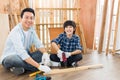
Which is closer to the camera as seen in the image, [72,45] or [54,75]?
[54,75]

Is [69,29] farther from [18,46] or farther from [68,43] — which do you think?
[18,46]

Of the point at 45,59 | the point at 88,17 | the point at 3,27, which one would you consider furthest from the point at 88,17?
the point at 45,59

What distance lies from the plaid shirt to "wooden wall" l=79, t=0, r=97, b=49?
179 cm

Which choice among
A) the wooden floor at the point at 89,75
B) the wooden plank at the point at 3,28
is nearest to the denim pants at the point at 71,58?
the wooden floor at the point at 89,75

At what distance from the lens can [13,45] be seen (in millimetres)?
2883

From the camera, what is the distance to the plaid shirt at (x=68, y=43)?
11.0 ft

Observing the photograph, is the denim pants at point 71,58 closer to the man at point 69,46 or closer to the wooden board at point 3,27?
the man at point 69,46

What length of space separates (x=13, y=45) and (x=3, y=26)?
3.42ft

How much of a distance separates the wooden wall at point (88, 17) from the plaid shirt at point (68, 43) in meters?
1.79

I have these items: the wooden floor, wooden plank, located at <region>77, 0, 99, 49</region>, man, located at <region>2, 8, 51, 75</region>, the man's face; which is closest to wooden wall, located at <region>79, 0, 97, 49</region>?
wooden plank, located at <region>77, 0, 99, 49</region>

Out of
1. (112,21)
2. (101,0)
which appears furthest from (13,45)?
(101,0)

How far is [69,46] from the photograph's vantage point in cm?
338

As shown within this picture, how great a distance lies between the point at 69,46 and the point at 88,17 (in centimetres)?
188

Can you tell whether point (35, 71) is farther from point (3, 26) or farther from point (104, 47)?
point (104, 47)
